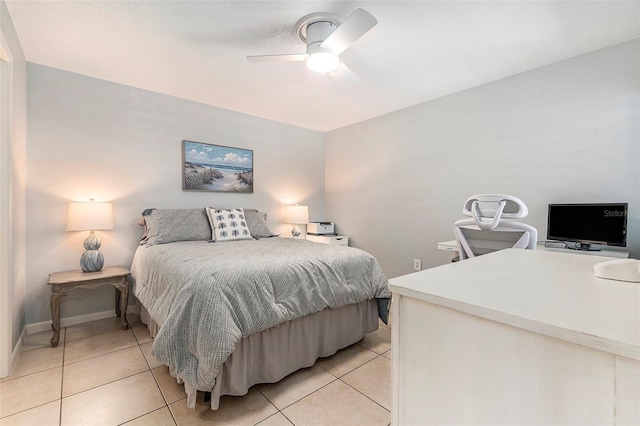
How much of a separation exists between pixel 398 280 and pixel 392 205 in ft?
10.1

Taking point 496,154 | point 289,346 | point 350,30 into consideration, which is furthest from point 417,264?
point 350,30

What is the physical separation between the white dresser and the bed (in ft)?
3.55

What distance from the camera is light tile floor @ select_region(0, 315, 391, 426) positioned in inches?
59.4

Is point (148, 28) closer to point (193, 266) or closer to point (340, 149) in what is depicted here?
point (193, 266)

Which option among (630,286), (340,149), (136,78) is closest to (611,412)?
(630,286)

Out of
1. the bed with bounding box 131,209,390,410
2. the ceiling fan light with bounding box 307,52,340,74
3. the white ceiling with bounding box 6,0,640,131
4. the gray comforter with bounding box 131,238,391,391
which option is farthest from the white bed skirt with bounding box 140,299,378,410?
the white ceiling with bounding box 6,0,640,131

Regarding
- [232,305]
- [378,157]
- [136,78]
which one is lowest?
[232,305]

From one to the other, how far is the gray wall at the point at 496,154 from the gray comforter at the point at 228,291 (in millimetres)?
1471

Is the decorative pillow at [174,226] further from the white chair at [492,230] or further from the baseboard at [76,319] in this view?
the white chair at [492,230]

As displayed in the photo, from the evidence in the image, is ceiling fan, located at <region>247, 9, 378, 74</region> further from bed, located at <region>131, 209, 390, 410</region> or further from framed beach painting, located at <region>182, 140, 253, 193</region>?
framed beach painting, located at <region>182, 140, 253, 193</region>

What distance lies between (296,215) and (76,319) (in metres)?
2.57

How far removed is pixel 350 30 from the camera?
1681 mm

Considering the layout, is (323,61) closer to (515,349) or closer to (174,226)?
(515,349)

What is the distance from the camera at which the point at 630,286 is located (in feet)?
2.10
